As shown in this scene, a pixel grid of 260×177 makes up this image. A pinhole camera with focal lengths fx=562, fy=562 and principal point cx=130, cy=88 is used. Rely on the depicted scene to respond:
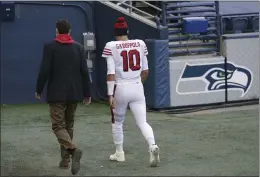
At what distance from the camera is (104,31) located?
42.4 feet

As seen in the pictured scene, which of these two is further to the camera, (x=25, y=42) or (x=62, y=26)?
(x=25, y=42)

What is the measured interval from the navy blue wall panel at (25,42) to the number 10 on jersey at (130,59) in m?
6.10

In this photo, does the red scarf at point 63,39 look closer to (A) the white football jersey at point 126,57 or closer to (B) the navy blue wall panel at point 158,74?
(A) the white football jersey at point 126,57

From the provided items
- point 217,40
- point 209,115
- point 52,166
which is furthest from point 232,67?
point 52,166

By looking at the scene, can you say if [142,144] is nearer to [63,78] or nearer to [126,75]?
[126,75]

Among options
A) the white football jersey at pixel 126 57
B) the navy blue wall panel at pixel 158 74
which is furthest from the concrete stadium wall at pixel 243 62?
the white football jersey at pixel 126 57

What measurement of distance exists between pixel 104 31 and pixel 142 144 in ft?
16.1

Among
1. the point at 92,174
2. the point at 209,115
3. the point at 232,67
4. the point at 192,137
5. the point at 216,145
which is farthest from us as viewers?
the point at 232,67

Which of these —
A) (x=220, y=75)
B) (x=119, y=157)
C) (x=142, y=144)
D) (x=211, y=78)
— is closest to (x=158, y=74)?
(x=211, y=78)

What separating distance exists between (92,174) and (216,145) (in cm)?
236

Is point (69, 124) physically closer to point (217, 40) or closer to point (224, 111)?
point (224, 111)

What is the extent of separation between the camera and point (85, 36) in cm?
1276

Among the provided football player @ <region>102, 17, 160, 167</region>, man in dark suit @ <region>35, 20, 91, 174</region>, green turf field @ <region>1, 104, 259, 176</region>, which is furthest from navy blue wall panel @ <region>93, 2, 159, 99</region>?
man in dark suit @ <region>35, 20, 91, 174</region>

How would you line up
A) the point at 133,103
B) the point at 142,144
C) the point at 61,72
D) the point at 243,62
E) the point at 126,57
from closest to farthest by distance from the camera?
the point at 61,72 < the point at 126,57 < the point at 133,103 < the point at 142,144 < the point at 243,62
